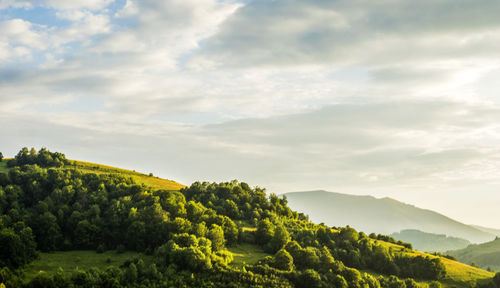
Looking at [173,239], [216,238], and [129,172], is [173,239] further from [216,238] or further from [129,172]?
[129,172]

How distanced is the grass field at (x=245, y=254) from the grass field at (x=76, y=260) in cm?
2423

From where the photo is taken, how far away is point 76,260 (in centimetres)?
9800

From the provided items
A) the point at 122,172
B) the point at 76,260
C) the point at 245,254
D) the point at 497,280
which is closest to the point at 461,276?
the point at 497,280

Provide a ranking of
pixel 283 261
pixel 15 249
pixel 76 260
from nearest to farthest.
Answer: pixel 15 249 → pixel 76 260 → pixel 283 261

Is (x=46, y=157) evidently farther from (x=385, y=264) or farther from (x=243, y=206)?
(x=385, y=264)

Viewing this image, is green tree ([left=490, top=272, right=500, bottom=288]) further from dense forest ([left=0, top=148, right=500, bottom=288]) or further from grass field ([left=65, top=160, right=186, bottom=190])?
grass field ([left=65, top=160, right=186, bottom=190])

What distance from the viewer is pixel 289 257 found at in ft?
332

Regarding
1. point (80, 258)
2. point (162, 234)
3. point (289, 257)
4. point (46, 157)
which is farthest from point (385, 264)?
point (46, 157)

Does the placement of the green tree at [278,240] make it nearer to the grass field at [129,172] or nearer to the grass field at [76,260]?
the grass field at [76,260]

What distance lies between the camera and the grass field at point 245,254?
10035 cm

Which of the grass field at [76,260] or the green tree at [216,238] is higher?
the green tree at [216,238]

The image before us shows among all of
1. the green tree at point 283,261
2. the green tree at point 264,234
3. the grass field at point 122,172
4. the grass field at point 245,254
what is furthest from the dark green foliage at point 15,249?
the grass field at point 122,172

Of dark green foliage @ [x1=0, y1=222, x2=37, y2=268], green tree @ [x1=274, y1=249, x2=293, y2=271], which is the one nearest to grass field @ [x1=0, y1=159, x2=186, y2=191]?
dark green foliage @ [x1=0, y1=222, x2=37, y2=268]

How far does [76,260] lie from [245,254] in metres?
48.0
